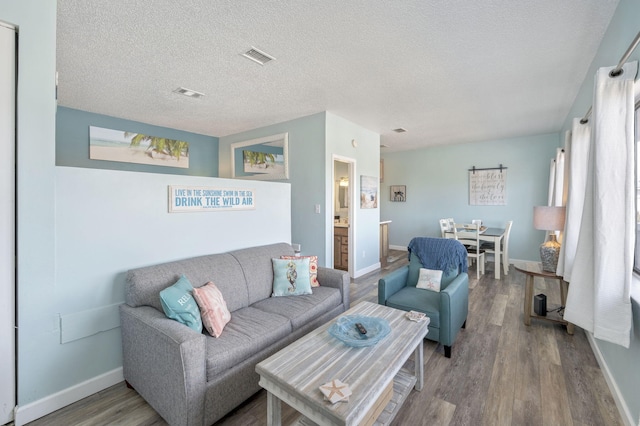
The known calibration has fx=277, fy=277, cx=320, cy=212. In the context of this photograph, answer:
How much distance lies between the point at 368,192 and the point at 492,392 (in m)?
3.70

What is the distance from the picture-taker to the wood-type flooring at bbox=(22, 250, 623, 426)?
1.72 m

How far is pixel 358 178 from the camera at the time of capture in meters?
4.98

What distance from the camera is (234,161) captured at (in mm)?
5754

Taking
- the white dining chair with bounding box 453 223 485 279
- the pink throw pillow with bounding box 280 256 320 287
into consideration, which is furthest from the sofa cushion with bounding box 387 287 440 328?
the white dining chair with bounding box 453 223 485 279

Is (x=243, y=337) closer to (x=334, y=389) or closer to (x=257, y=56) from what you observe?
(x=334, y=389)

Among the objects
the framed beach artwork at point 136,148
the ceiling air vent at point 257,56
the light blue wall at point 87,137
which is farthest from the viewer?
the framed beach artwork at point 136,148

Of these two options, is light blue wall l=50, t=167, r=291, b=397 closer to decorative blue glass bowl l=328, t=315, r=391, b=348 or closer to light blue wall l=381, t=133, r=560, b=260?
decorative blue glass bowl l=328, t=315, r=391, b=348

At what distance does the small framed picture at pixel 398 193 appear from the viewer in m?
7.36

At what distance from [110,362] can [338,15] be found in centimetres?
306

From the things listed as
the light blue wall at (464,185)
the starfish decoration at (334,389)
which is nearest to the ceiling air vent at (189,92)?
the starfish decoration at (334,389)

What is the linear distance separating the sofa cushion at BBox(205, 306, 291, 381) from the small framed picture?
5.86 metres

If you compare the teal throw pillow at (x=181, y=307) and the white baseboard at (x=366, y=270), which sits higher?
the teal throw pillow at (x=181, y=307)

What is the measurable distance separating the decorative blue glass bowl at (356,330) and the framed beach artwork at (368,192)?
3.27 m

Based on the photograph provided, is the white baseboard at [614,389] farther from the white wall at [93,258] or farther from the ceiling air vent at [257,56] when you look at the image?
the ceiling air vent at [257,56]
